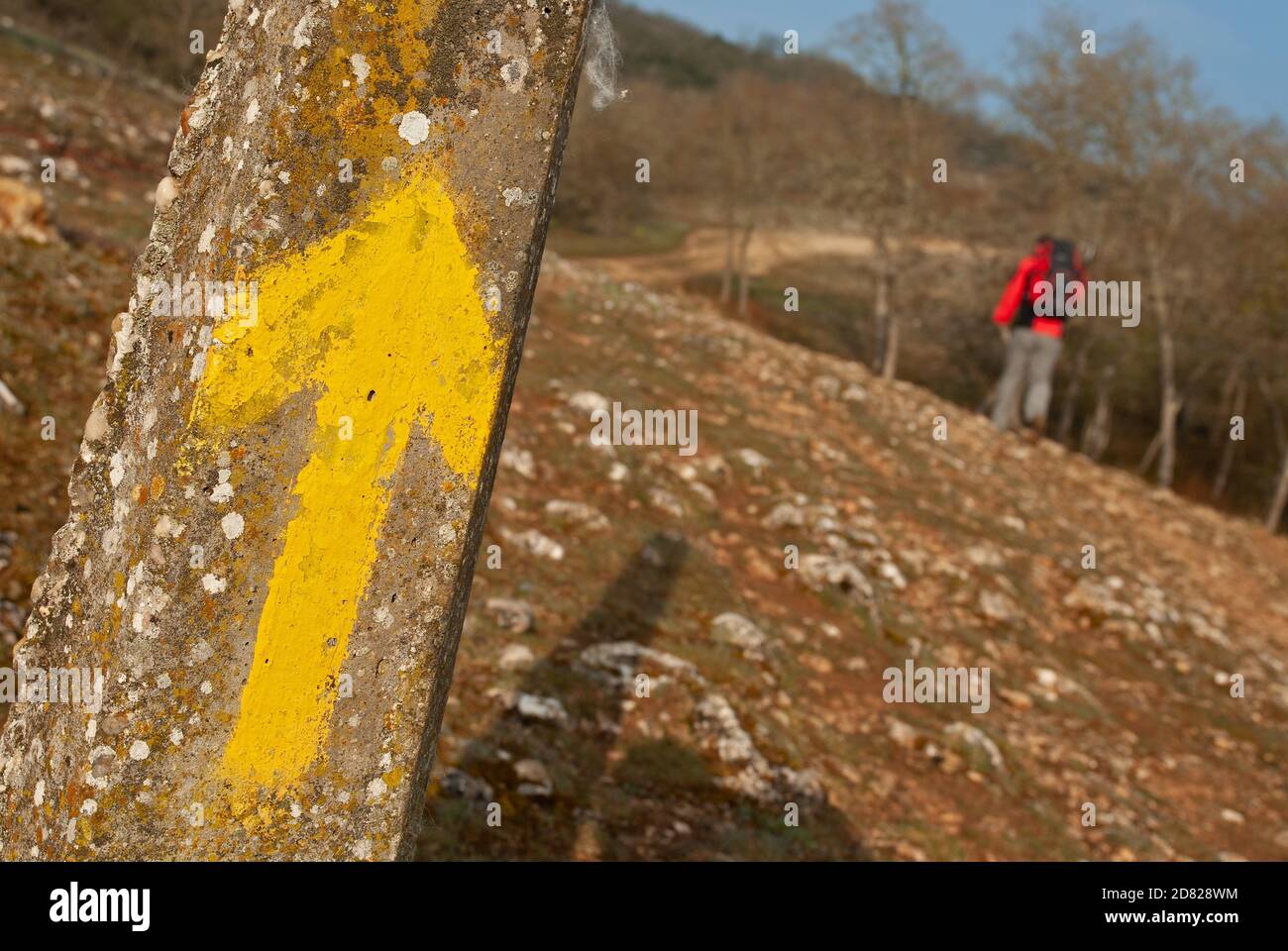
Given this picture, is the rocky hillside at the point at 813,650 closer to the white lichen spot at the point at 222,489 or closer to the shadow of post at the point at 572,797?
the shadow of post at the point at 572,797

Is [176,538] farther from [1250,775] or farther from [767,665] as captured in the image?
[1250,775]

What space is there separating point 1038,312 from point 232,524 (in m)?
16.8

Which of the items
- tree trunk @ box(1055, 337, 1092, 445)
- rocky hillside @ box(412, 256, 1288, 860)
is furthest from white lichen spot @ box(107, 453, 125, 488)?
tree trunk @ box(1055, 337, 1092, 445)

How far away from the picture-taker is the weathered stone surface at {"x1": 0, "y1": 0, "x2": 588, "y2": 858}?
2311 millimetres

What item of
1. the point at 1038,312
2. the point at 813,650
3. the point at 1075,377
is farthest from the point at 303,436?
the point at 1075,377

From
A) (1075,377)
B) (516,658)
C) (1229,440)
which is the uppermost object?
(1075,377)

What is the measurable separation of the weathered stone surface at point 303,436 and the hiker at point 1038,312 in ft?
49.6

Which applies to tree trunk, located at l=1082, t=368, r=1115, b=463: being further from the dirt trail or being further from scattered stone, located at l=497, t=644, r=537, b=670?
scattered stone, located at l=497, t=644, r=537, b=670

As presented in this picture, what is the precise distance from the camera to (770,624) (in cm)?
1003

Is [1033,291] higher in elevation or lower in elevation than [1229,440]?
→ lower

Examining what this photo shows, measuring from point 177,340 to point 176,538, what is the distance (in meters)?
0.44

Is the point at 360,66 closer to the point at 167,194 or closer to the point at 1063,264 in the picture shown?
the point at 167,194

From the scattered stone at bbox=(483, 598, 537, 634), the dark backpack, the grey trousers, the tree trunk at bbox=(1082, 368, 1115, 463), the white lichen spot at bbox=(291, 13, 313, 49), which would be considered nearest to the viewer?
the white lichen spot at bbox=(291, 13, 313, 49)

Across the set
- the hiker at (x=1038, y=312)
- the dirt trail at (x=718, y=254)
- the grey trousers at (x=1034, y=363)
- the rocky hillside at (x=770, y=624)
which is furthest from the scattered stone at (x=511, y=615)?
the dirt trail at (x=718, y=254)
